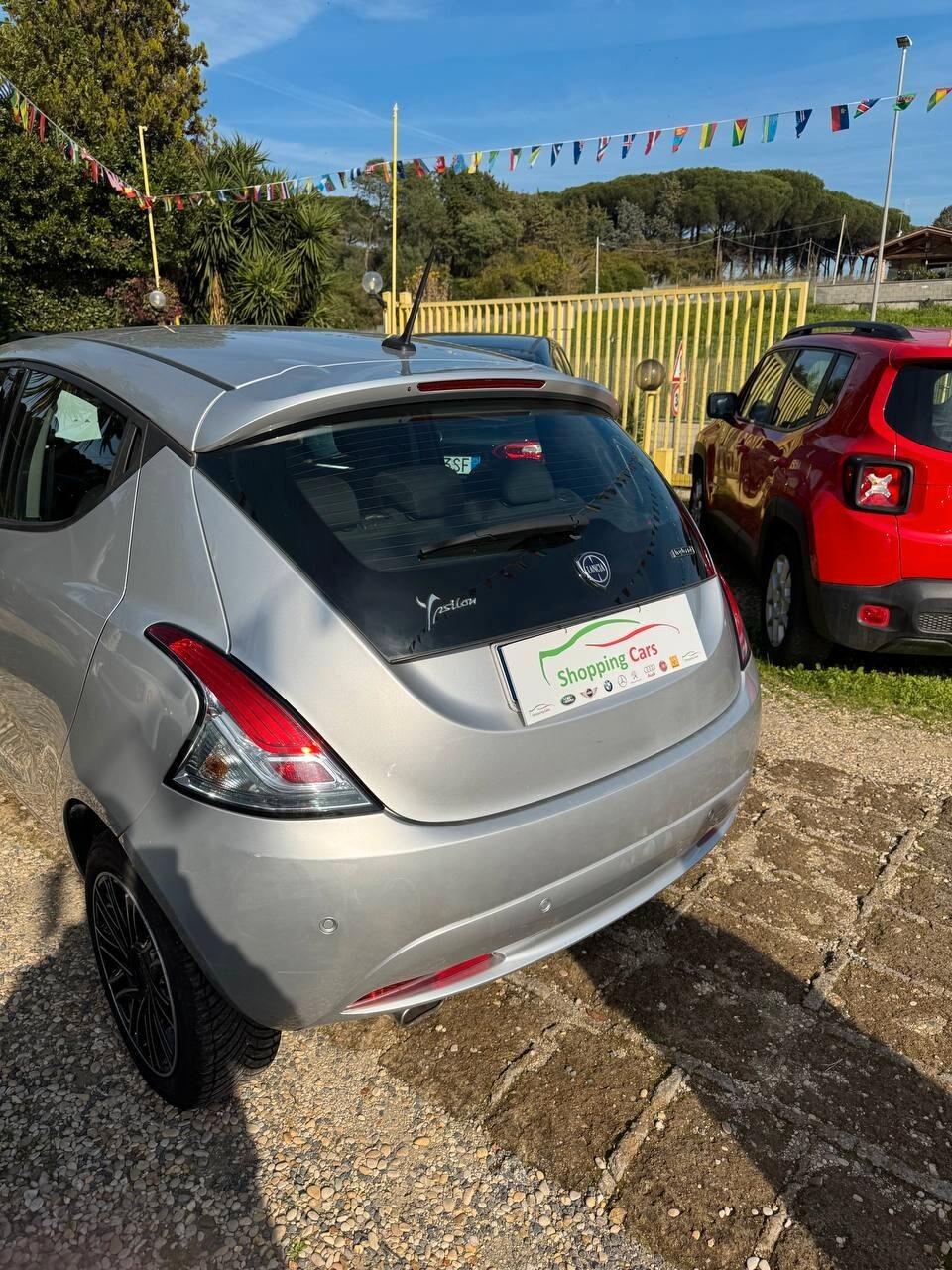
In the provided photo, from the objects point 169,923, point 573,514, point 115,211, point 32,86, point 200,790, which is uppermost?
point 32,86

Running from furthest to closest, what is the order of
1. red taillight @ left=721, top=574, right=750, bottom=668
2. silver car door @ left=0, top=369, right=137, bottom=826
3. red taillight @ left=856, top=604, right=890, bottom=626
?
red taillight @ left=856, top=604, right=890, bottom=626
red taillight @ left=721, top=574, right=750, bottom=668
silver car door @ left=0, top=369, right=137, bottom=826

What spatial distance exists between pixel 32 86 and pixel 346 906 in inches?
971

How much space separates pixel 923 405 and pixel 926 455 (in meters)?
0.26

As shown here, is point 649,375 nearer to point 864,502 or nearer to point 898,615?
point 864,502

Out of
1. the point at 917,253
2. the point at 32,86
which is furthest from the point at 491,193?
the point at 32,86

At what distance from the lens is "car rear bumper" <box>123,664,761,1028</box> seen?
1.63 meters

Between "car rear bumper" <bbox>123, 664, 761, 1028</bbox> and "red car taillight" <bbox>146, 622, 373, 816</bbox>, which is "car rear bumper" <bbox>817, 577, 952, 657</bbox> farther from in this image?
"red car taillight" <bbox>146, 622, 373, 816</bbox>

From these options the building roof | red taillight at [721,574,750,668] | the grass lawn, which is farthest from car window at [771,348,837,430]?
the building roof

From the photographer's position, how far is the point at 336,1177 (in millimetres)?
1903

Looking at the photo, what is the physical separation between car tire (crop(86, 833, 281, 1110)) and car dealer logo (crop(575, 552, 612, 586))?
1.16 m

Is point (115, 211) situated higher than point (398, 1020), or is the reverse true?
point (115, 211)

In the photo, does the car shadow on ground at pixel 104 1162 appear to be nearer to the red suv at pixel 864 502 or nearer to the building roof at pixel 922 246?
the red suv at pixel 864 502

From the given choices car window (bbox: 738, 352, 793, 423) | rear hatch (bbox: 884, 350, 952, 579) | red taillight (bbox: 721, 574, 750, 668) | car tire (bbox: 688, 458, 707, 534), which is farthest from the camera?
car tire (bbox: 688, 458, 707, 534)

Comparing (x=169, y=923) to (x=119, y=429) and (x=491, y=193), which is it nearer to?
(x=119, y=429)
